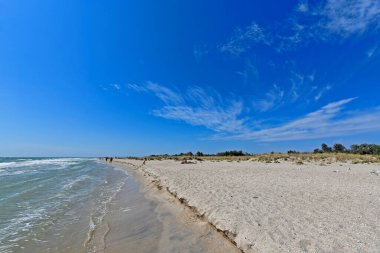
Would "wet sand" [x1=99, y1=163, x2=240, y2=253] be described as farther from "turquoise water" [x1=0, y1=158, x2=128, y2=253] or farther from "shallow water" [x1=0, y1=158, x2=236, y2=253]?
"turquoise water" [x1=0, y1=158, x2=128, y2=253]

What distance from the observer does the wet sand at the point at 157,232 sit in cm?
677

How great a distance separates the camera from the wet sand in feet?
22.2

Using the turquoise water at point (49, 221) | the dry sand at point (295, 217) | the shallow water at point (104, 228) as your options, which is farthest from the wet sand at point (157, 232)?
the turquoise water at point (49, 221)

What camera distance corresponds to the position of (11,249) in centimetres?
706

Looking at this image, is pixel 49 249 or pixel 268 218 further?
pixel 268 218

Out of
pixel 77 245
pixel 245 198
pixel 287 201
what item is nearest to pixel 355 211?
pixel 287 201

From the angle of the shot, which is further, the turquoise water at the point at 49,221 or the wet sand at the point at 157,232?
the turquoise water at the point at 49,221

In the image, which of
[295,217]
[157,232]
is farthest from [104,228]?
[295,217]

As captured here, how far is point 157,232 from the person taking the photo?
8.15 m

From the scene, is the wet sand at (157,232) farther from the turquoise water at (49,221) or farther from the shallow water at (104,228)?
the turquoise water at (49,221)

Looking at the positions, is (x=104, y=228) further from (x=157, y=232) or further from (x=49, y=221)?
(x=49, y=221)

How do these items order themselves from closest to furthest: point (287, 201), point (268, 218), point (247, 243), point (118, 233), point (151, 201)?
point (247, 243), point (268, 218), point (118, 233), point (287, 201), point (151, 201)

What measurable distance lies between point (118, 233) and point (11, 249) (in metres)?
2.84

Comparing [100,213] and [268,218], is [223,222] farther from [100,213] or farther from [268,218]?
[100,213]
